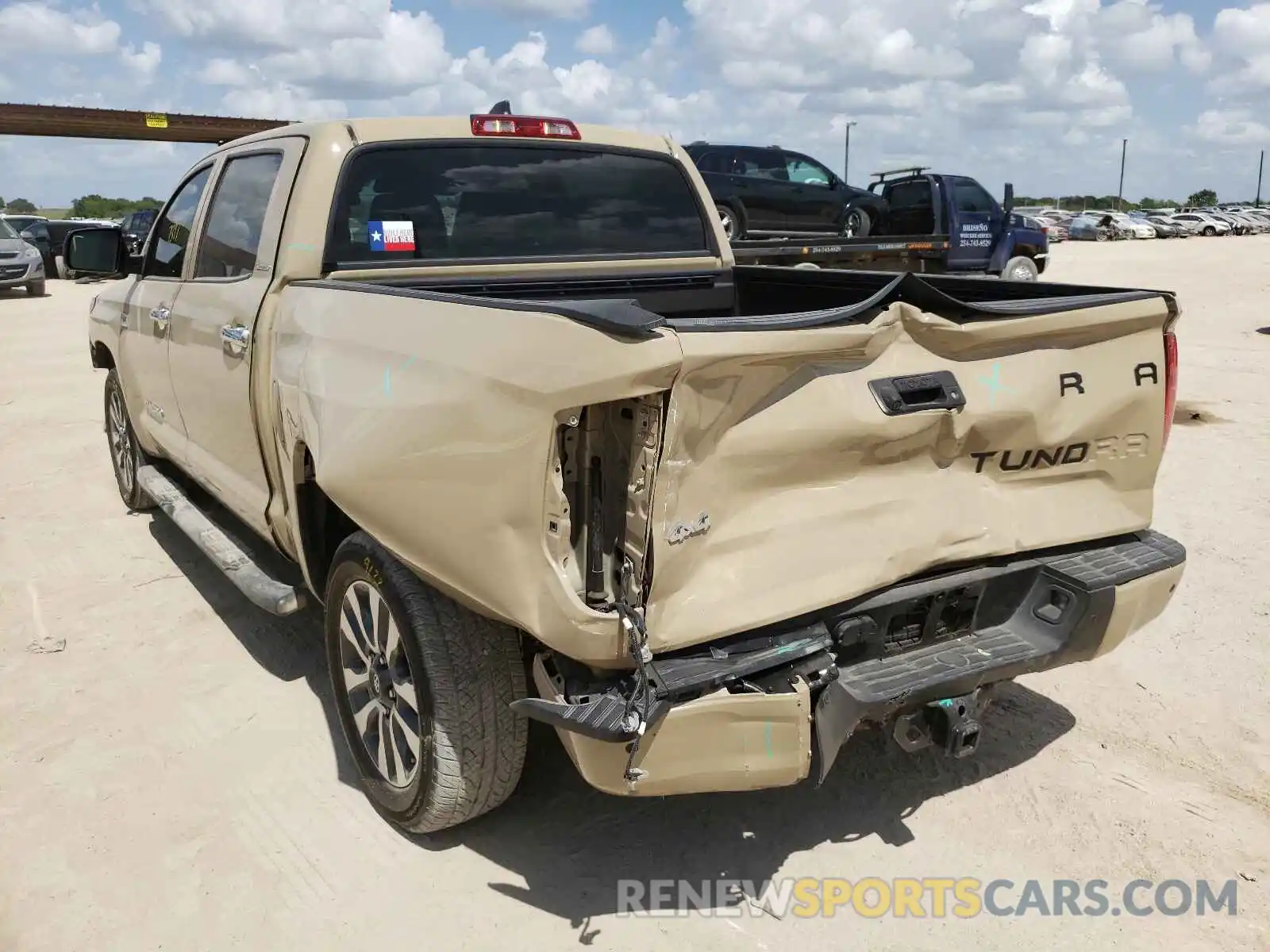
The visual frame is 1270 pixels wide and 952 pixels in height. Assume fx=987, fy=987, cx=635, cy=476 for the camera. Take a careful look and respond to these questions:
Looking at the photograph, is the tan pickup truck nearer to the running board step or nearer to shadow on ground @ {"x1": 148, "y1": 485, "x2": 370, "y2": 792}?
the running board step

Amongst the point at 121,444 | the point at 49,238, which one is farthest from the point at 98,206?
the point at 121,444

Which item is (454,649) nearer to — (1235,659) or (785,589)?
(785,589)

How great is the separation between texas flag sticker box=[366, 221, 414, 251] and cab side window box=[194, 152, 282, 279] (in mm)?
401

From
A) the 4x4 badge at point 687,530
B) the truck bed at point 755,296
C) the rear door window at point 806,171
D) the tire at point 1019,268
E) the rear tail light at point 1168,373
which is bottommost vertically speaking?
the tire at point 1019,268

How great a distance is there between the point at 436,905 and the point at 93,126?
88.7ft

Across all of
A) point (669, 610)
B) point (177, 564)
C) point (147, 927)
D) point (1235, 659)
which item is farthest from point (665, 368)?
point (177, 564)

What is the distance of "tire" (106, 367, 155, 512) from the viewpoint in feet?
18.9

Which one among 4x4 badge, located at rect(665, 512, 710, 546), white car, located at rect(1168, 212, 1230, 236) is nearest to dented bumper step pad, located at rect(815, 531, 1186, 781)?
4x4 badge, located at rect(665, 512, 710, 546)

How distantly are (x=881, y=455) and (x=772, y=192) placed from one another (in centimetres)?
1275

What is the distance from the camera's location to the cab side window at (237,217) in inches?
→ 148

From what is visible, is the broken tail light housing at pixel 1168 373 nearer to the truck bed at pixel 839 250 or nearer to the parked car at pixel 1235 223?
the truck bed at pixel 839 250

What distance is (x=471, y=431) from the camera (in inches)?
89.8

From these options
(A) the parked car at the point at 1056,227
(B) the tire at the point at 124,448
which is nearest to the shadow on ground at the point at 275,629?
(B) the tire at the point at 124,448

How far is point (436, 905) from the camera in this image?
270cm
